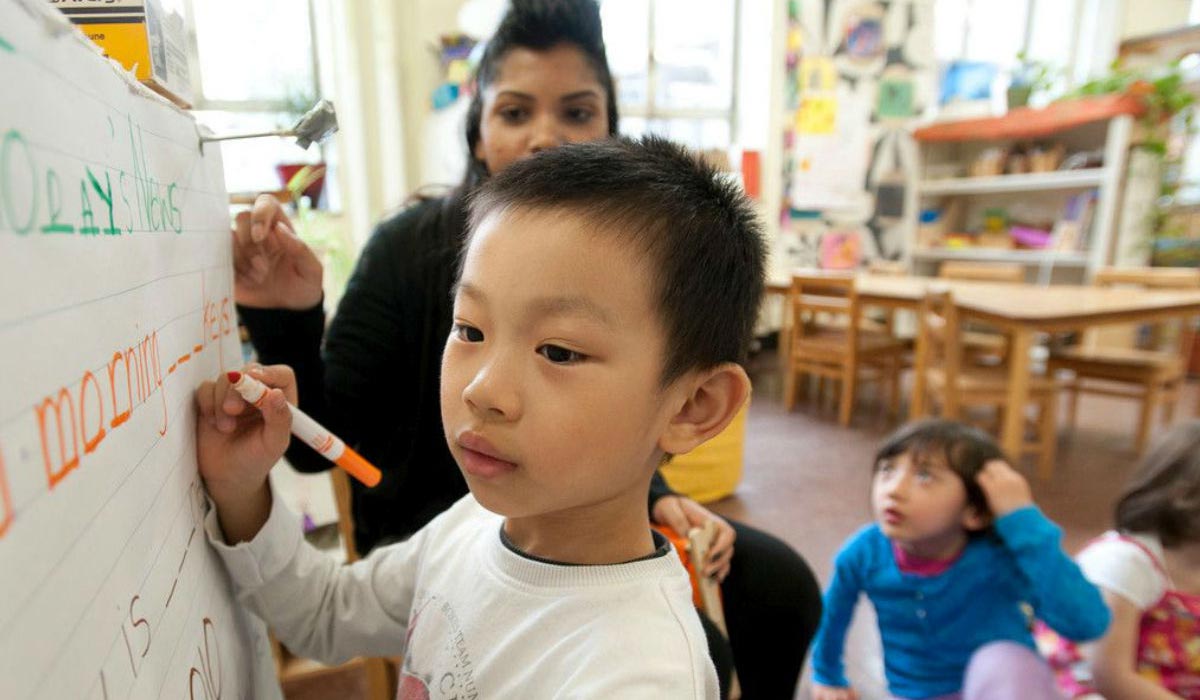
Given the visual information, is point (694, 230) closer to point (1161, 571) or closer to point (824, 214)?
point (1161, 571)

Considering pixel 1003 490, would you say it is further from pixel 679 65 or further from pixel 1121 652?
pixel 679 65

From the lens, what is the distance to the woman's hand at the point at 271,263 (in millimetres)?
646

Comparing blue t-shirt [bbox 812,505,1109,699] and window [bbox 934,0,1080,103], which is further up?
window [bbox 934,0,1080,103]

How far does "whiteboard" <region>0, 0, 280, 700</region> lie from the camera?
0.82 feet

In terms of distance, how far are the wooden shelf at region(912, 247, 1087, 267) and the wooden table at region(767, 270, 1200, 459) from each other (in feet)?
5.30

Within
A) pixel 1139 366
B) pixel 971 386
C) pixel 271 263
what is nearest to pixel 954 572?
pixel 271 263

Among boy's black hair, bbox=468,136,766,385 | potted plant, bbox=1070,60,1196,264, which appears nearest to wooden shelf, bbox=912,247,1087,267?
potted plant, bbox=1070,60,1196,264

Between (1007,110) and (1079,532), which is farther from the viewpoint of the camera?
(1007,110)

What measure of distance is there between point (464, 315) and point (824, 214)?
4.72 m

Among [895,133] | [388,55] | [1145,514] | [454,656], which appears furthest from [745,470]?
[895,133]

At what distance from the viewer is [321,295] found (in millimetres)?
771

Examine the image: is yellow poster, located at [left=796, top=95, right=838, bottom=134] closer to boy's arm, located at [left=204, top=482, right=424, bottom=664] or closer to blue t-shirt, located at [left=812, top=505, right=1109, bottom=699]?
blue t-shirt, located at [left=812, top=505, right=1109, bottom=699]

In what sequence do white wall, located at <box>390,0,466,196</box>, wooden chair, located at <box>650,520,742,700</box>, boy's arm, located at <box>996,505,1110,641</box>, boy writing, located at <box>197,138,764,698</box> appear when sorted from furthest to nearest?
white wall, located at <box>390,0,466,196</box> < boy's arm, located at <box>996,505,1110,641</box> < wooden chair, located at <box>650,520,742,700</box> < boy writing, located at <box>197,138,764,698</box>

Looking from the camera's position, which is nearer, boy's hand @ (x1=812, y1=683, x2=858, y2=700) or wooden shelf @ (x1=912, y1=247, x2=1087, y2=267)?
boy's hand @ (x1=812, y1=683, x2=858, y2=700)
